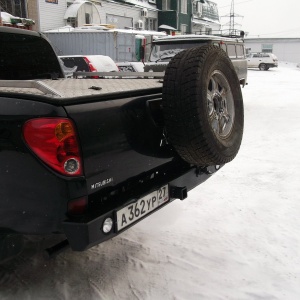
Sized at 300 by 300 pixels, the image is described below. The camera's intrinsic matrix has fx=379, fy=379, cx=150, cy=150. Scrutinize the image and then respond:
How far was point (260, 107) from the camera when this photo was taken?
39.6ft

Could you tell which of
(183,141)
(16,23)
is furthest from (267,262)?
(16,23)

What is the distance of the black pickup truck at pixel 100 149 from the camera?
2.15 meters

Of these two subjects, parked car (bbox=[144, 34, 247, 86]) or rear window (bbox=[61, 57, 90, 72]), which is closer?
parked car (bbox=[144, 34, 247, 86])

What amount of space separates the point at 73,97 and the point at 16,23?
16036mm

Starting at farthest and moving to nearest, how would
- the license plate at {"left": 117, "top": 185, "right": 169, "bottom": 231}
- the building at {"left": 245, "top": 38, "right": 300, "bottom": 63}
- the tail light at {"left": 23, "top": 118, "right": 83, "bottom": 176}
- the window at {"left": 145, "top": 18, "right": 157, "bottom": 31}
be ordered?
→ the building at {"left": 245, "top": 38, "right": 300, "bottom": 63} → the window at {"left": 145, "top": 18, "right": 157, "bottom": 31} → the license plate at {"left": 117, "top": 185, "right": 169, "bottom": 231} → the tail light at {"left": 23, "top": 118, "right": 83, "bottom": 176}

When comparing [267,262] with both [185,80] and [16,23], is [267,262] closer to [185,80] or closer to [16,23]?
[185,80]

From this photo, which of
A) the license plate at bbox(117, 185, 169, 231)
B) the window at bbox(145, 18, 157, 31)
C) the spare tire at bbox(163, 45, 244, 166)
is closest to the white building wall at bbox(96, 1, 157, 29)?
the window at bbox(145, 18, 157, 31)

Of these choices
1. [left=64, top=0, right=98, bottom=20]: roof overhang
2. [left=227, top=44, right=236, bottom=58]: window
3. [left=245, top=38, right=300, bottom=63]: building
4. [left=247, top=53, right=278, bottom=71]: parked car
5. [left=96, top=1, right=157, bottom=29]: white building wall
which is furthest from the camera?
[left=245, top=38, right=300, bottom=63]: building

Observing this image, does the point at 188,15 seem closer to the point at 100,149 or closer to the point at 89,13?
the point at 89,13

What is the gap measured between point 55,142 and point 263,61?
3536 cm

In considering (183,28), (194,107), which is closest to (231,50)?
(194,107)

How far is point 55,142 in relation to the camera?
2.15 meters

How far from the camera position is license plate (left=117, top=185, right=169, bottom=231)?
2.42 m

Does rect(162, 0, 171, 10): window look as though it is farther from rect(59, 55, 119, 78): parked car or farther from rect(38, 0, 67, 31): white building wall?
rect(59, 55, 119, 78): parked car
